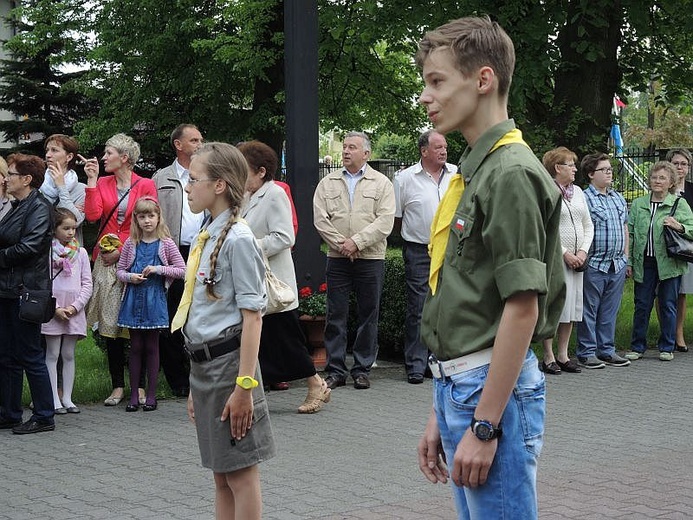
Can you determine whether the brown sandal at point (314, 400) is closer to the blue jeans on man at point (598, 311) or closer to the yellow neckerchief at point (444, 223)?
the blue jeans on man at point (598, 311)

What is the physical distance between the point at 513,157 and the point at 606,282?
8.82 m

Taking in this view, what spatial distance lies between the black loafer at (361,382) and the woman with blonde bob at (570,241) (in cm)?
199

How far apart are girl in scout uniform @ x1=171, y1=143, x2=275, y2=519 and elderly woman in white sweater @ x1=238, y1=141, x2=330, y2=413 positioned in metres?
3.46

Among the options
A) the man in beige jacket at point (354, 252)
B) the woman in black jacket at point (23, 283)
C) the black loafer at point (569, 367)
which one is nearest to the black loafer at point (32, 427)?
the woman in black jacket at point (23, 283)

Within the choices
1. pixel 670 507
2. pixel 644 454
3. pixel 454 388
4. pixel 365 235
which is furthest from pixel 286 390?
pixel 454 388

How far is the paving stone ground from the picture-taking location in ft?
20.0

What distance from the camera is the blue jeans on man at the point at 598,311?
1123cm

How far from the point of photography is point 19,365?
27.2 ft

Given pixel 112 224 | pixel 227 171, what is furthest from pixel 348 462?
pixel 112 224

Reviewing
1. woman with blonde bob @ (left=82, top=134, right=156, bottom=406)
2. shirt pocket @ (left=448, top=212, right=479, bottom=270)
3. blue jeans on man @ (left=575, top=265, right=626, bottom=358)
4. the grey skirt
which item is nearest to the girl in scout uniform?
the grey skirt

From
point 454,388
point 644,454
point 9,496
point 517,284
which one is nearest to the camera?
point 517,284

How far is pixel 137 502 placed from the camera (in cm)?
627

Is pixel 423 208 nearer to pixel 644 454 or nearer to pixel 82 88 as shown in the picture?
pixel 644 454

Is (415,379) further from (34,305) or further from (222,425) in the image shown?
(222,425)
